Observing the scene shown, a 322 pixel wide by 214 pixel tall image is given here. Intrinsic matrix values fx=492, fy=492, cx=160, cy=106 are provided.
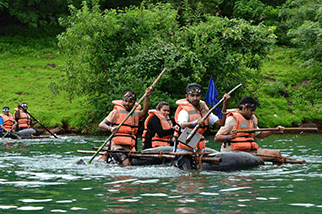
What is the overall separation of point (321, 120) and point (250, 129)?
62.7 feet

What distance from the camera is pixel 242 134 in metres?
12.1

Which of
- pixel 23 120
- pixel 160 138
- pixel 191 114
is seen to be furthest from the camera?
pixel 23 120

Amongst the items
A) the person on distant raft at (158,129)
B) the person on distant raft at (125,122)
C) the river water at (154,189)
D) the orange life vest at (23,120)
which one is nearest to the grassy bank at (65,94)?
the orange life vest at (23,120)

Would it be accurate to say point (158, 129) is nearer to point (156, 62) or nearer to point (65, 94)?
point (156, 62)

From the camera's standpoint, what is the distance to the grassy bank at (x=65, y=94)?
95.0 ft

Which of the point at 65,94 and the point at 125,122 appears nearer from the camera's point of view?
the point at 125,122

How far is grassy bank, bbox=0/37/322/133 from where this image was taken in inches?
1140

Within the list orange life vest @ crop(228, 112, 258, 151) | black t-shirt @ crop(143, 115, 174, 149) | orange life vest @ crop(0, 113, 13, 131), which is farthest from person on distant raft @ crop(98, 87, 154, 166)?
orange life vest @ crop(0, 113, 13, 131)

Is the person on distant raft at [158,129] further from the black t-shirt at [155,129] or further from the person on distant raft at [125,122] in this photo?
the person on distant raft at [125,122]

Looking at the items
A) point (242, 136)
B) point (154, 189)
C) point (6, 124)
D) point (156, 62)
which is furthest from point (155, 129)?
point (6, 124)

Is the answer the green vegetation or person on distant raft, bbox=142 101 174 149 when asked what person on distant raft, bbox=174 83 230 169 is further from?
the green vegetation

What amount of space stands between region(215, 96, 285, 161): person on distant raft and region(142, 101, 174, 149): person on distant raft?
2199 millimetres

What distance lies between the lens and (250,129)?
37.8 feet

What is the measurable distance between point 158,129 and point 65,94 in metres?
20.3
